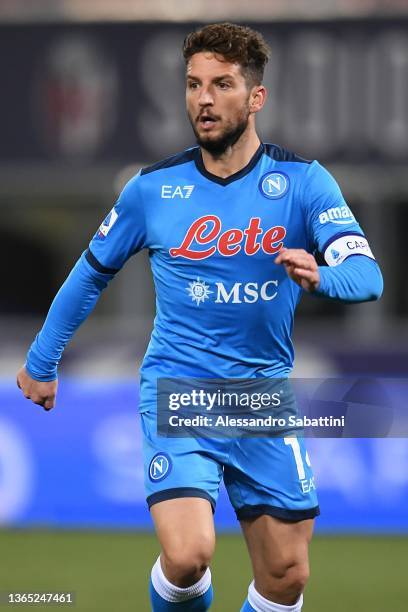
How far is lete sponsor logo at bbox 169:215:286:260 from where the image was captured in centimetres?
516

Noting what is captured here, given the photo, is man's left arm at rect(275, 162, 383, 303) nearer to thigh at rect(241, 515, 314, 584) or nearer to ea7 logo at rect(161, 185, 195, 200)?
ea7 logo at rect(161, 185, 195, 200)

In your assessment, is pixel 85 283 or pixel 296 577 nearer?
pixel 296 577

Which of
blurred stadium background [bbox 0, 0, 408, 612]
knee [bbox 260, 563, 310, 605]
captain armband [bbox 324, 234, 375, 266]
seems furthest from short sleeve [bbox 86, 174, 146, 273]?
blurred stadium background [bbox 0, 0, 408, 612]

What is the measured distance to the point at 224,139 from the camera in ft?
16.9

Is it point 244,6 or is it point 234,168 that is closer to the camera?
point 234,168

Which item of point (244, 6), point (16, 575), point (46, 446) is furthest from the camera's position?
point (244, 6)

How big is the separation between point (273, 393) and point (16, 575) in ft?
10.3

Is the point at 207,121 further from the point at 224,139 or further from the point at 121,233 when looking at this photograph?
the point at 121,233

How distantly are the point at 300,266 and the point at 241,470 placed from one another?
0.93 metres

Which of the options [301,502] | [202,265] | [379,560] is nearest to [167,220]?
[202,265]


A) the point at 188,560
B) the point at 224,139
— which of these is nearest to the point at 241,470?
the point at 188,560

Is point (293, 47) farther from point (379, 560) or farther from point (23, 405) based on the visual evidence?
point (379, 560)

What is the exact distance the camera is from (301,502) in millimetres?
5203

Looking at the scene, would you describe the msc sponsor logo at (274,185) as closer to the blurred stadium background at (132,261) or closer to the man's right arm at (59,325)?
the man's right arm at (59,325)
